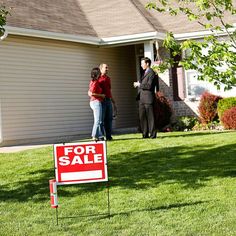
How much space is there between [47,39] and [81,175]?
964 centimetres

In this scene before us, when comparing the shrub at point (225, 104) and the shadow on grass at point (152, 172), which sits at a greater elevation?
the shrub at point (225, 104)

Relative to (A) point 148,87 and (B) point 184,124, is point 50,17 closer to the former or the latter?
(B) point 184,124

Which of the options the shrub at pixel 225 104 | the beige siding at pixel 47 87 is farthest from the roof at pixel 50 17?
the shrub at pixel 225 104

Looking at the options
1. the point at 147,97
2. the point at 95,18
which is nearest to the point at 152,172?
the point at 147,97

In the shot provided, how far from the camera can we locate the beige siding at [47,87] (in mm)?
13914

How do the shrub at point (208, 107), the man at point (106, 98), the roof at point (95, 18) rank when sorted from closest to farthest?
the man at point (106, 98) → the roof at point (95, 18) → the shrub at point (208, 107)

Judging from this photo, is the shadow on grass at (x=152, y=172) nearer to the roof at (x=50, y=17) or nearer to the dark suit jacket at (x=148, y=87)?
the dark suit jacket at (x=148, y=87)

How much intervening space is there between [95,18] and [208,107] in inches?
208

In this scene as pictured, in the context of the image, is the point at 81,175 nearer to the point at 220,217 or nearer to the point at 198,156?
the point at 220,217

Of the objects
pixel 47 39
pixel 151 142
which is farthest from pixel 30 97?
pixel 151 142

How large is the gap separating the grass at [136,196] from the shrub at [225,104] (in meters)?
4.37

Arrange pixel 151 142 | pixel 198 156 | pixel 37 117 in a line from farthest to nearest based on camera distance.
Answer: pixel 37 117 < pixel 151 142 < pixel 198 156

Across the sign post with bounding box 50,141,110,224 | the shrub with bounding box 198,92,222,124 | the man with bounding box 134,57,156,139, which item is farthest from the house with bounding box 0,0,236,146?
the sign post with bounding box 50,141,110,224

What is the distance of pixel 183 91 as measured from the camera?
16.9 metres
